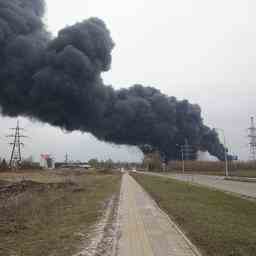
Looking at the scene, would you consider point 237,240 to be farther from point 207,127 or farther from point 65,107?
point 207,127

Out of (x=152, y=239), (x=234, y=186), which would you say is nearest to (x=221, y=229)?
(x=152, y=239)

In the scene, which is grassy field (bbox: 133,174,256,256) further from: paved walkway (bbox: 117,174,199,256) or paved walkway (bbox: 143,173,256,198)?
paved walkway (bbox: 143,173,256,198)

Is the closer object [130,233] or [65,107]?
[130,233]

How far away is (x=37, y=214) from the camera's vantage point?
16.9 m

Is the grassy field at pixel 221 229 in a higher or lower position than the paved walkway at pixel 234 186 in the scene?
lower

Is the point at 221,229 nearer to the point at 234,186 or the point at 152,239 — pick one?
the point at 152,239

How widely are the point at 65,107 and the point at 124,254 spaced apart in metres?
34.2

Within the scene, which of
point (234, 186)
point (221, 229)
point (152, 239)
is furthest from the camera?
point (234, 186)

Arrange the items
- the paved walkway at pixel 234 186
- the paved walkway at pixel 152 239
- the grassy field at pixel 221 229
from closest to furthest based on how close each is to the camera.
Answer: the paved walkway at pixel 152 239, the grassy field at pixel 221 229, the paved walkway at pixel 234 186

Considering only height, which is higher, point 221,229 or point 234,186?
point 234,186

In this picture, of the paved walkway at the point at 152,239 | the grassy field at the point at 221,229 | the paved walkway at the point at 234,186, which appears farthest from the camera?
the paved walkway at the point at 234,186

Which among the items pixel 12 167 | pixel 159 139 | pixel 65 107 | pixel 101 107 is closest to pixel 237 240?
pixel 65 107

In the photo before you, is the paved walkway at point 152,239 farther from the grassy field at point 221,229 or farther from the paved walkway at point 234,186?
the paved walkway at point 234,186

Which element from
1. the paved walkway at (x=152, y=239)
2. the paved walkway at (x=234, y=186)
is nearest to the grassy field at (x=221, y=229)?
the paved walkway at (x=152, y=239)
